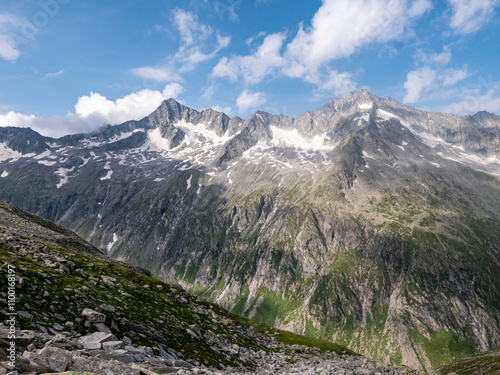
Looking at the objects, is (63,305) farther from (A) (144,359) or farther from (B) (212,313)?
(B) (212,313)

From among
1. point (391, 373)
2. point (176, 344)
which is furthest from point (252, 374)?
point (391, 373)

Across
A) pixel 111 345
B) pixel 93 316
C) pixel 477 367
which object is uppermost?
pixel 111 345

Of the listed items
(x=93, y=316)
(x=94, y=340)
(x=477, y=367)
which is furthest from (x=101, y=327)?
(x=477, y=367)

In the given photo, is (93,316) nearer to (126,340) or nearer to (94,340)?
(126,340)

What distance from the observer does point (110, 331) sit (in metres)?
21.3

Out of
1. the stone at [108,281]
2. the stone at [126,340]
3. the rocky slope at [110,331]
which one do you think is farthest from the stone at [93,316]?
the stone at [108,281]

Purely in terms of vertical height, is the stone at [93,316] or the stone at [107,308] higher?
the stone at [93,316]

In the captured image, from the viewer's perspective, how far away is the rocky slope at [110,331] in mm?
12250

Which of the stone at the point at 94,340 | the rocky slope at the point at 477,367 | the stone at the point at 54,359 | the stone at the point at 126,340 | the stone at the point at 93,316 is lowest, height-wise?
the rocky slope at the point at 477,367

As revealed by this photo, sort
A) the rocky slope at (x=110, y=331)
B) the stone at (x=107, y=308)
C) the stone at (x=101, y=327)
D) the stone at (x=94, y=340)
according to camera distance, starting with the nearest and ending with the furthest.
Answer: the rocky slope at (x=110, y=331)
the stone at (x=94, y=340)
the stone at (x=101, y=327)
the stone at (x=107, y=308)

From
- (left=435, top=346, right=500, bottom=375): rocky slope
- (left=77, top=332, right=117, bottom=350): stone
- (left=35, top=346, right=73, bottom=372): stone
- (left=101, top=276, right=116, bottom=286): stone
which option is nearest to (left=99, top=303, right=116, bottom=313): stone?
(left=77, top=332, right=117, bottom=350): stone

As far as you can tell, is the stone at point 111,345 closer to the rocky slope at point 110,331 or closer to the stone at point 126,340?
the rocky slope at point 110,331

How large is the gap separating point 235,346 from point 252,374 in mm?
10517

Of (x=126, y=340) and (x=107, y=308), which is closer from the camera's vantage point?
(x=126, y=340)
